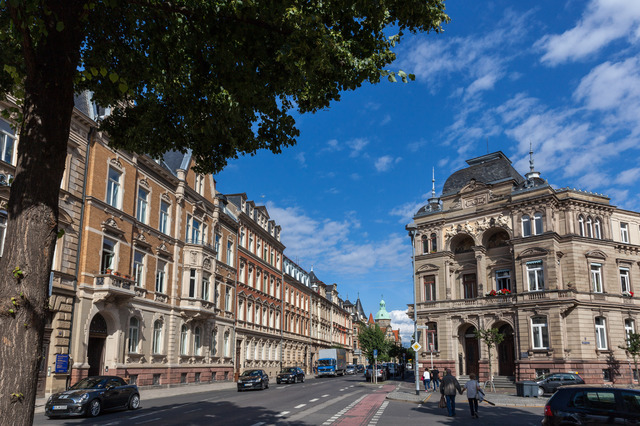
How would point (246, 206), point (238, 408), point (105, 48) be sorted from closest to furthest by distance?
1. point (105, 48)
2. point (238, 408)
3. point (246, 206)

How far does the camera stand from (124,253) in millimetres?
30734

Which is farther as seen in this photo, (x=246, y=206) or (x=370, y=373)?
(x=246, y=206)

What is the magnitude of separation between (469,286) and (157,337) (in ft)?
87.6

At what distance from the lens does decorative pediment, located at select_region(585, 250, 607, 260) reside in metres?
40.3

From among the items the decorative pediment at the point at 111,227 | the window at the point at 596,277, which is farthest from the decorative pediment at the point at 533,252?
the decorative pediment at the point at 111,227

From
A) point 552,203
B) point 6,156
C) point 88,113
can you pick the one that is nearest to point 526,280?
point 552,203

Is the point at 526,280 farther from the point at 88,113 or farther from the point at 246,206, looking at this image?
the point at 88,113

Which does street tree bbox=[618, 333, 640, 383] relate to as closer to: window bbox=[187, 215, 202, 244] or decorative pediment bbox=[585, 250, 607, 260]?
decorative pediment bbox=[585, 250, 607, 260]

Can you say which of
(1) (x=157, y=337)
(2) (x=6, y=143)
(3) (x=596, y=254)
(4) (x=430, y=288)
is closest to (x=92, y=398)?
(2) (x=6, y=143)

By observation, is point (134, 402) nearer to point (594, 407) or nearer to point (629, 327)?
point (594, 407)

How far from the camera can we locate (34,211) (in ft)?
18.5

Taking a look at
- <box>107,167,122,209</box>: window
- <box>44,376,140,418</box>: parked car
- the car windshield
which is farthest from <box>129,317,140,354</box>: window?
the car windshield

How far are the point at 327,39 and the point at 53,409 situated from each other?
15.5 meters

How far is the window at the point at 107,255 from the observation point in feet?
95.1
